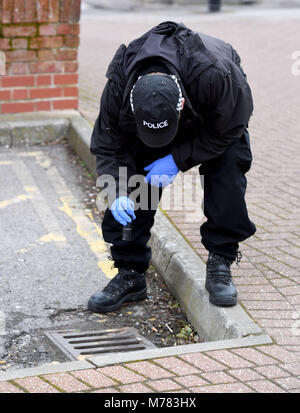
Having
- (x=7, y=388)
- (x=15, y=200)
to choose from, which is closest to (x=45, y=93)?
(x=15, y=200)

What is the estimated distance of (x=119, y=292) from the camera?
4.11 m

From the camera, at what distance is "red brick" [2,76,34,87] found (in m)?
6.45

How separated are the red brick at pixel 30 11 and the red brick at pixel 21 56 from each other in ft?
0.89

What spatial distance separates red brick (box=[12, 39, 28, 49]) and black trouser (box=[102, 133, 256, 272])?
2.92 meters

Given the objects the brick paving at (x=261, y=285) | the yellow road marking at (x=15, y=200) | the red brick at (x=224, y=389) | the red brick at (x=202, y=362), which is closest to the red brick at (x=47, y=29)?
the brick paving at (x=261, y=285)

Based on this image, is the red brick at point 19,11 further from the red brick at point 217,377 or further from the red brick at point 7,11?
the red brick at point 217,377

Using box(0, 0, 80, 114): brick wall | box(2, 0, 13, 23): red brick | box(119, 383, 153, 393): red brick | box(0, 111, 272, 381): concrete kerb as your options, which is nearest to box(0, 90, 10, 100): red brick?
box(0, 0, 80, 114): brick wall

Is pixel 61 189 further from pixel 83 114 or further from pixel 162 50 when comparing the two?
pixel 162 50

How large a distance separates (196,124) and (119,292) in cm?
109

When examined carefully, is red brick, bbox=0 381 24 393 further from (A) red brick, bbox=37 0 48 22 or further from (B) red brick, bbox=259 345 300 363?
(A) red brick, bbox=37 0 48 22

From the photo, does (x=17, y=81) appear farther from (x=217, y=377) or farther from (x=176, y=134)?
(x=217, y=377)
